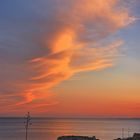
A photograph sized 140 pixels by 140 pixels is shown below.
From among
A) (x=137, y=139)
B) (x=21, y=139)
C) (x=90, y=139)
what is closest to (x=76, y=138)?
(x=90, y=139)

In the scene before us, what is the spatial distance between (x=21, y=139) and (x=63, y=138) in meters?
94.3

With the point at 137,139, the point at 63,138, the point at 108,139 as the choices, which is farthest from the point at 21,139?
the point at 137,139

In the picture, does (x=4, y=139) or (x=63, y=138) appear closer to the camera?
(x=63, y=138)

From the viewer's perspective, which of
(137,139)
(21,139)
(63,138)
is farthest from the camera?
(21,139)

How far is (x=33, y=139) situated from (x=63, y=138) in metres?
94.7

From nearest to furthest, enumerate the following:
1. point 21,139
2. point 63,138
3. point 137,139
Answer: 1. point 137,139
2. point 63,138
3. point 21,139

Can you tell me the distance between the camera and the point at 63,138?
316 feet

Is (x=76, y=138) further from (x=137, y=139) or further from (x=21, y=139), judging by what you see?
(x=21, y=139)

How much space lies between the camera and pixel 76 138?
310ft

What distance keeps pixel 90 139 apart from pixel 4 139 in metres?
101

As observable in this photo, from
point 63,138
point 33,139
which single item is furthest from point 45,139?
A: point 63,138

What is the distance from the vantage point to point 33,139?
188 metres

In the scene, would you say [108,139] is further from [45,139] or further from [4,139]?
[4,139]

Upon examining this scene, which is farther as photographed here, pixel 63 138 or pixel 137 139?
pixel 63 138
